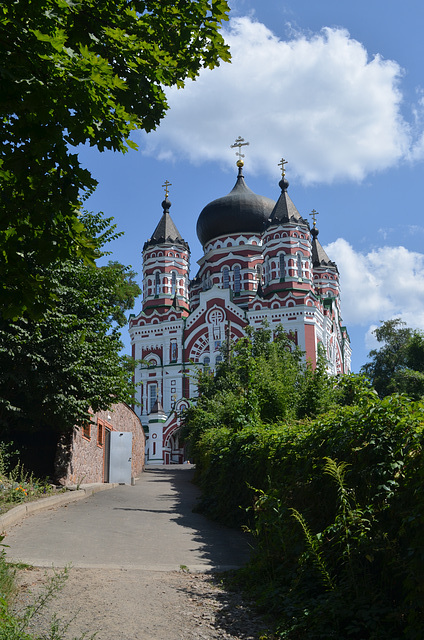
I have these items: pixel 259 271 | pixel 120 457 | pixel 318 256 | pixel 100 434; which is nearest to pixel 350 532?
pixel 100 434

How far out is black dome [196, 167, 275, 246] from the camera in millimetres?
60062

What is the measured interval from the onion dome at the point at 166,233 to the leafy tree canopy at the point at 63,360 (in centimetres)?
4382

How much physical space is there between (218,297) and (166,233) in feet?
Result: 31.0

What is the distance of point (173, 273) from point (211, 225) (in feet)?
20.0

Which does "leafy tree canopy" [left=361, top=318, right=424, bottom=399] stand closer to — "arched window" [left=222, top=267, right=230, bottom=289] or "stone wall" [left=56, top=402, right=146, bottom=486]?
"arched window" [left=222, top=267, right=230, bottom=289]

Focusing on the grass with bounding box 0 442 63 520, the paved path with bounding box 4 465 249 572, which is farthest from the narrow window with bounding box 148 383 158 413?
the paved path with bounding box 4 465 249 572

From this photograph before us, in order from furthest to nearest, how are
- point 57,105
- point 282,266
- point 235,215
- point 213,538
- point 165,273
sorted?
1. point 235,215
2. point 165,273
3. point 282,266
4. point 213,538
5. point 57,105

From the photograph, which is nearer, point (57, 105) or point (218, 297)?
point (57, 105)

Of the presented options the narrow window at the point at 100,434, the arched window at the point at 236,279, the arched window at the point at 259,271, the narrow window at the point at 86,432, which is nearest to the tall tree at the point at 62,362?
the narrow window at the point at 86,432

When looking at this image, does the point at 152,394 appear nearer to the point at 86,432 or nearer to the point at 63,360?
the point at 86,432

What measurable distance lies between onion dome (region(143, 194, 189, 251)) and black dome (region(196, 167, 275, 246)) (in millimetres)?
2745

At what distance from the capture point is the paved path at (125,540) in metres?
7.76

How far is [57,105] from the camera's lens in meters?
4.51

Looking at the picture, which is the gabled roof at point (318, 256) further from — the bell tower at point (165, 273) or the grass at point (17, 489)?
the grass at point (17, 489)
